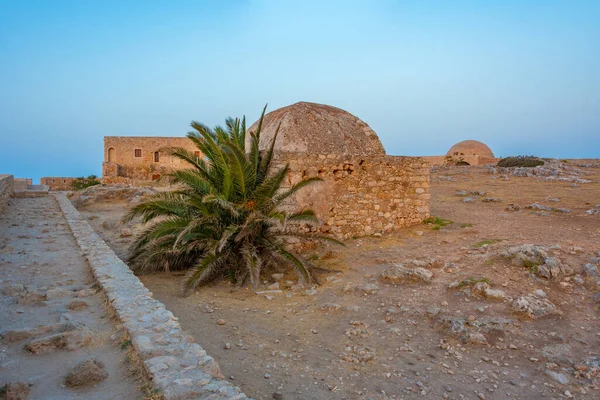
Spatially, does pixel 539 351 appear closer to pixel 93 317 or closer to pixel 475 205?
pixel 93 317

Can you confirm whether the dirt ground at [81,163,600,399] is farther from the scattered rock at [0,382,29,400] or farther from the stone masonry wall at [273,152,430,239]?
the scattered rock at [0,382,29,400]

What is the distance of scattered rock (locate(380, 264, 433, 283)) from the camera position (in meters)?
5.81

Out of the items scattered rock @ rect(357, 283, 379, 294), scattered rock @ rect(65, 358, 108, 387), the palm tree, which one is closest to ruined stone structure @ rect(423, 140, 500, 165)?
the palm tree

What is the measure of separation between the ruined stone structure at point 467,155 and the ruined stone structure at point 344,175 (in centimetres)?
2318

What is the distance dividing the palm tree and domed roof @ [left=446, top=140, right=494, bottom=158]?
2902 cm

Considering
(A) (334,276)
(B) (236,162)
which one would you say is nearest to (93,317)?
(B) (236,162)

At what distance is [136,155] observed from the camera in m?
34.3

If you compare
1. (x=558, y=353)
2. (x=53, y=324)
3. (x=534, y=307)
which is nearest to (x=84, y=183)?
(x=53, y=324)

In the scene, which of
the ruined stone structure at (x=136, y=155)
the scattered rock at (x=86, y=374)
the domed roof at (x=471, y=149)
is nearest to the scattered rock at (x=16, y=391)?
the scattered rock at (x=86, y=374)

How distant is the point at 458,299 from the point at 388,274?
1.10 meters

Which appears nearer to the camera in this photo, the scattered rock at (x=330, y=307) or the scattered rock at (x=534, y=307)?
the scattered rock at (x=534, y=307)

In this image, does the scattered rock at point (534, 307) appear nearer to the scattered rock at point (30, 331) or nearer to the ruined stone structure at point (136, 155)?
the scattered rock at point (30, 331)

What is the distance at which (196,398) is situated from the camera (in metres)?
2.24

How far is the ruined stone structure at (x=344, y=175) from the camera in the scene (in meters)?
8.09
